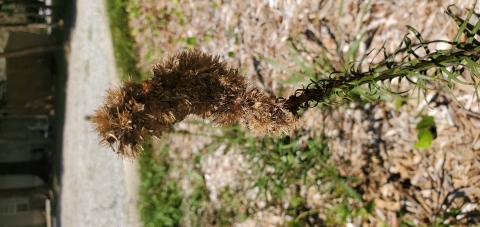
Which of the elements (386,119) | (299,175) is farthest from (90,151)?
(386,119)

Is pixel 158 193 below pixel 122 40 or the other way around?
below

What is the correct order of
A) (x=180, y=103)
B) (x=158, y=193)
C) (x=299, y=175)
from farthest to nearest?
1. (x=158, y=193)
2. (x=299, y=175)
3. (x=180, y=103)

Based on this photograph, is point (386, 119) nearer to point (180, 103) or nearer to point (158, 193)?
point (180, 103)

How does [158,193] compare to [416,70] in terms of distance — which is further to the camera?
[158,193]

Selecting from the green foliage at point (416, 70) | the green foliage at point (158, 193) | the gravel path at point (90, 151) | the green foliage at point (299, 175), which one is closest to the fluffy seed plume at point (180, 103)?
the green foliage at point (416, 70)

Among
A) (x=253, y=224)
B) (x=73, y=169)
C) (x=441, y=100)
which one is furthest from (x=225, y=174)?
(x=73, y=169)

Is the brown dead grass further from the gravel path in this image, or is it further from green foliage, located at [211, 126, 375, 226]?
the gravel path

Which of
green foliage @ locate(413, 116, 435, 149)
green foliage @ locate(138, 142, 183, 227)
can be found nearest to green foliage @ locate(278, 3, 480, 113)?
green foliage @ locate(413, 116, 435, 149)
